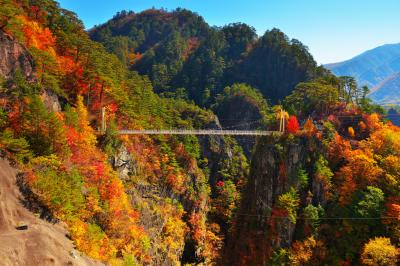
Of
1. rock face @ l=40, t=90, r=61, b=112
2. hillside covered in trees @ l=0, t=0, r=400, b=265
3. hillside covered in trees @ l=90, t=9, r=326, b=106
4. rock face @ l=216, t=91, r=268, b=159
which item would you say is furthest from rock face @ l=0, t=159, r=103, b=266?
hillside covered in trees @ l=90, t=9, r=326, b=106

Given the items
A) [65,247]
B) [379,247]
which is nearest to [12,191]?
[65,247]

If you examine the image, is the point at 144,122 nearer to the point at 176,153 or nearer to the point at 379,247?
the point at 176,153

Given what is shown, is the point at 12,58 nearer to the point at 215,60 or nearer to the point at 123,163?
the point at 123,163

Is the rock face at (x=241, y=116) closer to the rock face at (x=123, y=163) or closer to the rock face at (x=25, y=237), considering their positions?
the rock face at (x=123, y=163)

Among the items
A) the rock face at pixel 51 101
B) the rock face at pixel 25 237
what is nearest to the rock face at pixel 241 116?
the rock face at pixel 51 101

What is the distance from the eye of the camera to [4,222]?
17531 millimetres

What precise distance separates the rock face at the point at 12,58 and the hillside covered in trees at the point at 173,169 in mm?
98

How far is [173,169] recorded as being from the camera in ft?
135

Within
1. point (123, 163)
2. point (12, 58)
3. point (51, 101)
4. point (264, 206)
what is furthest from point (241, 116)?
point (12, 58)

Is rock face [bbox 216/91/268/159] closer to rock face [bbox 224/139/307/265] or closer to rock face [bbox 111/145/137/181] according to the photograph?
rock face [bbox 224/139/307/265]

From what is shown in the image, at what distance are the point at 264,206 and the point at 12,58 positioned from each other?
28419mm

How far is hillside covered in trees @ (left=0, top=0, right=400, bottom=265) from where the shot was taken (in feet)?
77.0

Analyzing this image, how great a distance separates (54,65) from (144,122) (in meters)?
12.3

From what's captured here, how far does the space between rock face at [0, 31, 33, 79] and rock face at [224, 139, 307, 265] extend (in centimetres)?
2552
